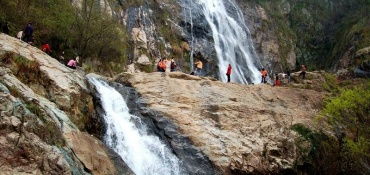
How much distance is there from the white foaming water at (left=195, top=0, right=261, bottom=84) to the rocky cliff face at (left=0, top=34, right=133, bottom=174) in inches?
1103

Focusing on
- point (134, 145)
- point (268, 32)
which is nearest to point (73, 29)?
point (134, 145)

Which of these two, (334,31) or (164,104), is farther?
(334,31)

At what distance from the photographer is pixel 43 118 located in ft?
54.3

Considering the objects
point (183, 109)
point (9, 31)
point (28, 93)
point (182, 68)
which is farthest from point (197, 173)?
point (182, 68)

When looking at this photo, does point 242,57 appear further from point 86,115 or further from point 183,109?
point 86,115

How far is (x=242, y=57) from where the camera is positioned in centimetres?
5409

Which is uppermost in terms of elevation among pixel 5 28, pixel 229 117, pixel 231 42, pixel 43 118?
pixel 231 42

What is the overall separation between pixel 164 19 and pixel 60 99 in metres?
29.3

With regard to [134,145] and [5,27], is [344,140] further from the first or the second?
[5,27]

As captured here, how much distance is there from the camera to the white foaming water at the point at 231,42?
167ft

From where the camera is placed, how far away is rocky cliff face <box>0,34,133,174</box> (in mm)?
14758

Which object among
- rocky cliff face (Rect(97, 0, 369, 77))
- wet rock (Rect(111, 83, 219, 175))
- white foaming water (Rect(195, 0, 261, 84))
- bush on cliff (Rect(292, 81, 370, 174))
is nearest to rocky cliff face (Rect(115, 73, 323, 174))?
wet rock (Rect(111, 83, 219, 175))

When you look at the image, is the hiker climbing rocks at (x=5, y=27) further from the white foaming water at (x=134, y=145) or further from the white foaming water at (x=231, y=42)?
the white foaming water at (x=231, y=42)

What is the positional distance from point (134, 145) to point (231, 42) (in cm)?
3265
